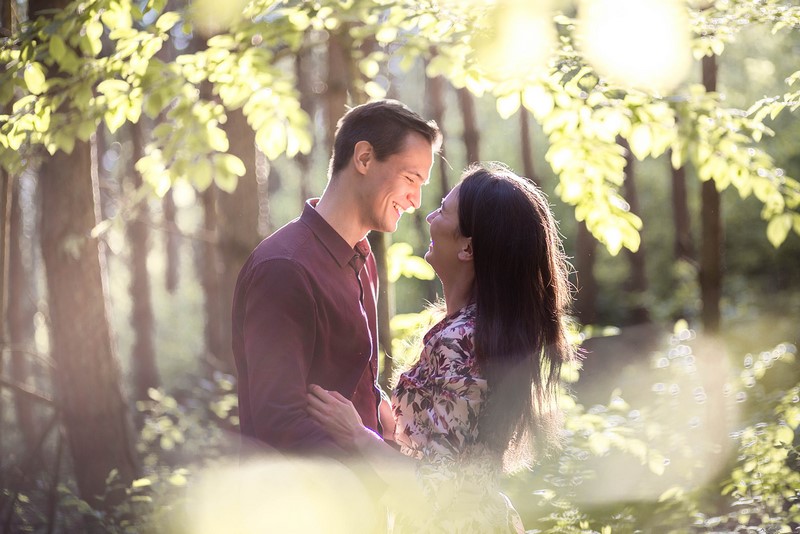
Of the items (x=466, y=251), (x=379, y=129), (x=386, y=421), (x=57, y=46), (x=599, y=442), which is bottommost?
(x=599, y=442)

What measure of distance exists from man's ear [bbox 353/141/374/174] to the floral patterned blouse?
2.57 ft

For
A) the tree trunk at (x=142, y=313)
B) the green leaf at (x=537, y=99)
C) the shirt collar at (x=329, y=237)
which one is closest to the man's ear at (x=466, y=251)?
the shirt collar at (x=329, y=237)

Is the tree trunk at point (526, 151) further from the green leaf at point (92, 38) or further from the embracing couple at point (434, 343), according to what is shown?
the embracing couple at point (434, 343)

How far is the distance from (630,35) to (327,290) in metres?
2.51

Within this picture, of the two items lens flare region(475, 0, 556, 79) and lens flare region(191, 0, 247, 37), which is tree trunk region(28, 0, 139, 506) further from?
lens flare region(475, 0, 556, 79)

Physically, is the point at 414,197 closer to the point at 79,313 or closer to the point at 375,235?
the point at 375,235

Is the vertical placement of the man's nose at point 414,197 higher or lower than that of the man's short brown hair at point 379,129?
lower

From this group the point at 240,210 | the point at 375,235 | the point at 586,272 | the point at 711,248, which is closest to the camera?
the point at 375,235

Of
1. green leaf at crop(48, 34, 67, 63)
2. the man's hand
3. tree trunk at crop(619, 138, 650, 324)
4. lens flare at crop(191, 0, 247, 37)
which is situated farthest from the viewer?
tree trunk at crop(619, 138, 650, 324)

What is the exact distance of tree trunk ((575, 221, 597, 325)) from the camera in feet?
51.6

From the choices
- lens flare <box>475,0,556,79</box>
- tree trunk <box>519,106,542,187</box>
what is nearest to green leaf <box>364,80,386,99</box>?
lens flare <box>475,0,556,79</box>

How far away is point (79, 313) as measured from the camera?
662cm

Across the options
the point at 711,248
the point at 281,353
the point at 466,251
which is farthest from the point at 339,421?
the point at 711,248

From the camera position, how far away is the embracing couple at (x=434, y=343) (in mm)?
3021
